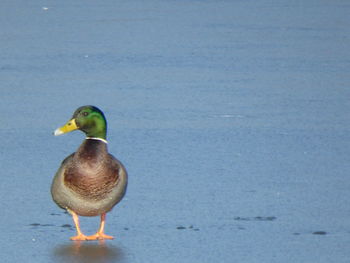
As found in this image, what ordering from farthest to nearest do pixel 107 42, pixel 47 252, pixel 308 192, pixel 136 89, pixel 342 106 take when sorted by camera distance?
pixel 107 42 → pixel 136 89 → pixel 342 106 → pixel 308 192 → pixel 47 252

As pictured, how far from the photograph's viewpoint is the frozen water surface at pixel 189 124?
19.6ft

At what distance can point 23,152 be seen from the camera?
26.4 ft

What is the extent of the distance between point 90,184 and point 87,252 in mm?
449

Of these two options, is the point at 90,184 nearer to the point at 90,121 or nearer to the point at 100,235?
the point at 100,235

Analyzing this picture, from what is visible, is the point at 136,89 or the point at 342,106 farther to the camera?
the point at 136,89

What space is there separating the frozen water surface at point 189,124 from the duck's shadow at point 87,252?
0.03 feet

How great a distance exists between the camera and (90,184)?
6074 millimetres

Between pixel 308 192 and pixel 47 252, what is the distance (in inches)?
75.1

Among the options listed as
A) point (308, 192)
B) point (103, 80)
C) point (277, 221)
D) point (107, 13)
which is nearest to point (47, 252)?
point (277, 221)

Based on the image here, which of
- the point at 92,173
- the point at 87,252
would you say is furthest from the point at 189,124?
the point at 87,252

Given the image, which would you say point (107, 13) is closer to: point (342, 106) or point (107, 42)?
point (107, 42)

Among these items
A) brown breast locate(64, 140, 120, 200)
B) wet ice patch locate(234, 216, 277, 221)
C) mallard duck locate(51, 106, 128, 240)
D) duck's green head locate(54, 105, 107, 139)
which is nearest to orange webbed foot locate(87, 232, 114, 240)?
mallard duck locate(51, 106, 128, 240)

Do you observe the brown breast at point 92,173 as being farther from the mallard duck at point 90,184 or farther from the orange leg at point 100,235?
the orange leg at point 100,235

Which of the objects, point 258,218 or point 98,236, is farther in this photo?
point 258,218
